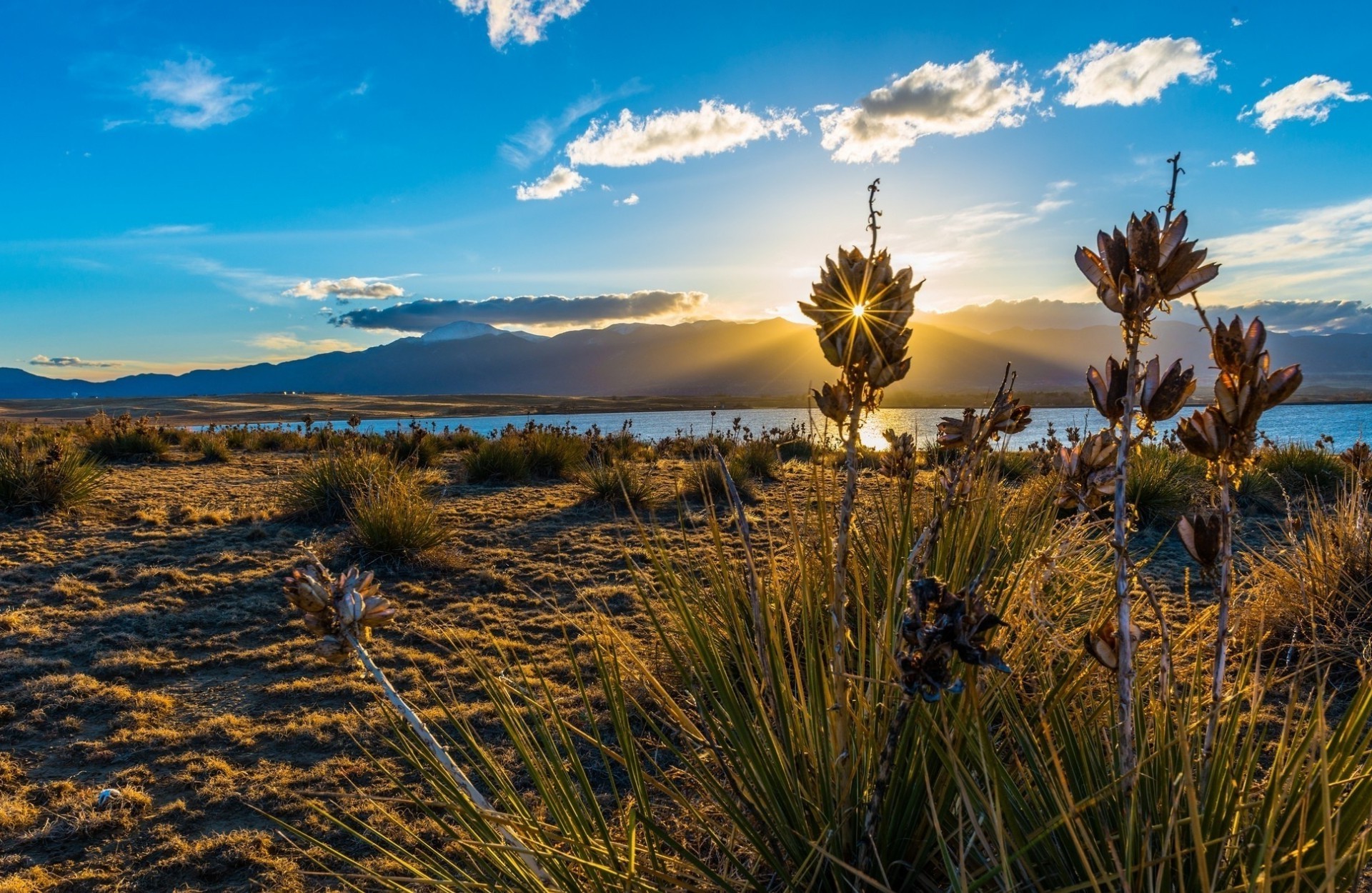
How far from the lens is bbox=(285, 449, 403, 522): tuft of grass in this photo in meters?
6.75

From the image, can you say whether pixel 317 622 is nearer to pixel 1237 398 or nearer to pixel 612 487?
pixel 1237 398

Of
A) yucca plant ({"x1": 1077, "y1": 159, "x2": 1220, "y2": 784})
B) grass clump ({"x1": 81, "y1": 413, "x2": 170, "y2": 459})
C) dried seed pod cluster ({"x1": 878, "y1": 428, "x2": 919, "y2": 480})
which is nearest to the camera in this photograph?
yucca plant ({"x1": 1077, "y1": 159, "x2": 1220, "y2": 784})

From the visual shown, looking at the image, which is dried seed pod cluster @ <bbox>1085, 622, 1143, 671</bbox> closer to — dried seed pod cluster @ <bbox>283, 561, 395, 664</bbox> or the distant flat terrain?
dried seed pod cluster @ <bbox>283, 561, 395, 664</bbox>

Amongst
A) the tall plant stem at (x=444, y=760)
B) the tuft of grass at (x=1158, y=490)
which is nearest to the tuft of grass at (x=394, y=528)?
the tall plant stem at (x=444, y=760)

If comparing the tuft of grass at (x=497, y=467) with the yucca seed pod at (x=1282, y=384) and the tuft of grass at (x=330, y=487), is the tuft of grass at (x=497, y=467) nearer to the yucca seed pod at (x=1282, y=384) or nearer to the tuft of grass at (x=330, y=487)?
the tuft of grass at (x=330, y=487)

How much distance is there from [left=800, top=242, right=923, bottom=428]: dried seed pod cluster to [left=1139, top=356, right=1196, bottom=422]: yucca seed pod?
0.34m

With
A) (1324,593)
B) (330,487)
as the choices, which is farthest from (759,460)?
(1324,593)

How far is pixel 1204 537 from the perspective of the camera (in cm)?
93

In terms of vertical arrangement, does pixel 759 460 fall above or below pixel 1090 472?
below

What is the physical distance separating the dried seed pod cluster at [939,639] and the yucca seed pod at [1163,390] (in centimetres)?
43

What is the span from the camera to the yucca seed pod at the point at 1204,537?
914 millimetres

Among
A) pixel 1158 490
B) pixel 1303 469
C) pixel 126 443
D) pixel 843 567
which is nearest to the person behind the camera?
pixel 843 567

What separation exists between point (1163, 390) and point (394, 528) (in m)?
5.37

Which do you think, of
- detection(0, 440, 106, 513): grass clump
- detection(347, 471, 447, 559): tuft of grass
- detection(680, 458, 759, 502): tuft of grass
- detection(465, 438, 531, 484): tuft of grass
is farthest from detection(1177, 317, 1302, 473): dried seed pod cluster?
detection(465, 438, 531, 484): tuft of grass
